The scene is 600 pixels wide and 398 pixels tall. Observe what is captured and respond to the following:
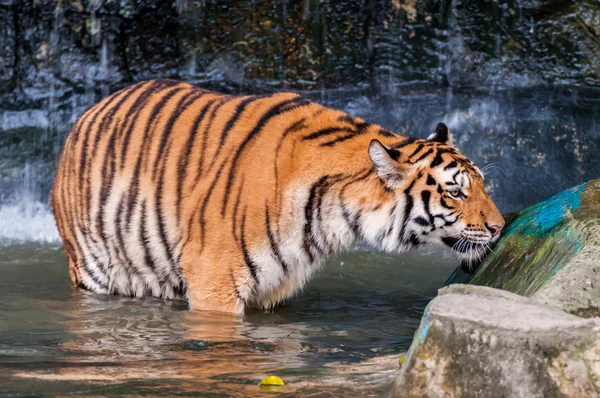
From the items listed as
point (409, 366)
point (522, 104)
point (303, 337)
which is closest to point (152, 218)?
point (303, 337)

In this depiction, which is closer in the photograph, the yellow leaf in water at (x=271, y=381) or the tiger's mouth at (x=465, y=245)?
the yellow leaf in water at (x=271, y=381)

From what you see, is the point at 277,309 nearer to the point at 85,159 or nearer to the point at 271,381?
the point at 85,159

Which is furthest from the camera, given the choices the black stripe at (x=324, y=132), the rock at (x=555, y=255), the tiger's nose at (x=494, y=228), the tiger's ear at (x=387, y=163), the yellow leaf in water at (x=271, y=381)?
the black stripe at (x=324, y=132)

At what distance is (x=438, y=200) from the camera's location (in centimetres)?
460

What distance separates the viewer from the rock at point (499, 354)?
2.75 m

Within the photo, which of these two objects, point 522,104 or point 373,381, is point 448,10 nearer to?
point 522,104

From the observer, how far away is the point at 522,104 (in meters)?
8.29

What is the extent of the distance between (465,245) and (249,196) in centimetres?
117

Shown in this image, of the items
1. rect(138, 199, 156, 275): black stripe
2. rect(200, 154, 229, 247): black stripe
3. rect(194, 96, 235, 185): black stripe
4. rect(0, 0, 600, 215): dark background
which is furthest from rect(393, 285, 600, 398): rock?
rect(0, 0, 600, 215): dark background

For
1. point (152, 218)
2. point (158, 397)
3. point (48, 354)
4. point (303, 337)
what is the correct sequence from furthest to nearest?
point (152, 218), point (303, 337), point (48, 354), point (158, 397)

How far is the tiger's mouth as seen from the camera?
4609mm

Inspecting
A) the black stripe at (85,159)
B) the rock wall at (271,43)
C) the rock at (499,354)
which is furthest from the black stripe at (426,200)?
the rock wall at (271,43)

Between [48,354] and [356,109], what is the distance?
5.01m

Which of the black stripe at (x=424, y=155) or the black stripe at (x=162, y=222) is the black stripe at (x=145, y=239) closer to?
the black stripe at (x=162, y=222)
